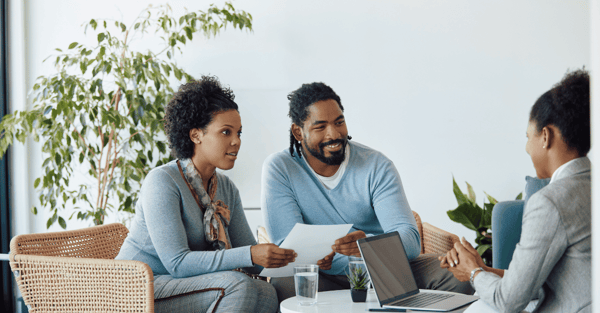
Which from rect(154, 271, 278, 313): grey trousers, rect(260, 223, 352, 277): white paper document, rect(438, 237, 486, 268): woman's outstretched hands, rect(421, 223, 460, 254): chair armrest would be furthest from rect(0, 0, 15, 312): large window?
rect(438, 237, 486, 268): woman's outstretched hands

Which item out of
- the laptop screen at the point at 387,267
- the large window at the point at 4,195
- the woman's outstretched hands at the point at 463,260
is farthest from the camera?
the large window at the point at 4,195

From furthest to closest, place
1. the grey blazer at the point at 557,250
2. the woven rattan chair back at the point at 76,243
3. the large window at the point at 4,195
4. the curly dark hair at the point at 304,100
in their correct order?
the large window at the point at 4,195
the curly dark hair at the point at 304,100
the woven rattan chair back at the point at 76,243
the grey blazer at the point at 557,250

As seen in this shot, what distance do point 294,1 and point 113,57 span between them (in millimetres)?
1243

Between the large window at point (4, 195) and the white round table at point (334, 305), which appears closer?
the white round table at point (334, 305)

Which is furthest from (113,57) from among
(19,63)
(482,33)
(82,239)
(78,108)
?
(482,33)

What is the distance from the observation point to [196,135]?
1805 mm

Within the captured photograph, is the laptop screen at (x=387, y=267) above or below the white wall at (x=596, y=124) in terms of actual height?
below

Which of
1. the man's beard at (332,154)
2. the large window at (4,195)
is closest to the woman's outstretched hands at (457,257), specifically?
the man's beard at (332,154)

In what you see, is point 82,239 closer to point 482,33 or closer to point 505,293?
point 505,293

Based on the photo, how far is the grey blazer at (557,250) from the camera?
1.01 metres

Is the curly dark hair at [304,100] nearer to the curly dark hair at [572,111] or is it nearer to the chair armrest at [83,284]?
the chair armrest at [83,284]

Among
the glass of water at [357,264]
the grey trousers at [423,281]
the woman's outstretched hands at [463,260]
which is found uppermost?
the woman's outstretched hands at [463,260]

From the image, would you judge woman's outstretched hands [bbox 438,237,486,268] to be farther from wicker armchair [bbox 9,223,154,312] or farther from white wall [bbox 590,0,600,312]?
wicker armchair [bbox 9,223,154,312]

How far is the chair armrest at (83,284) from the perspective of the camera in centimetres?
142
